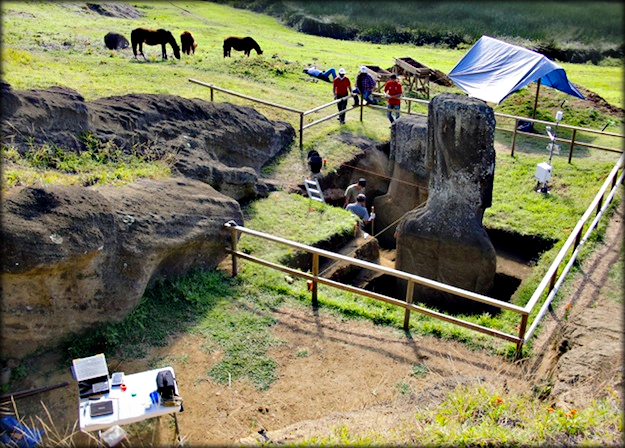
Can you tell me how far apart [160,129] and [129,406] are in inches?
272

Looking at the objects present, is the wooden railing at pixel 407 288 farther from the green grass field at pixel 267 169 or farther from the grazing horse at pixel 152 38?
the grazing horse at pixel 152 38

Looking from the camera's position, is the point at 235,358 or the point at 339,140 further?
the point at 339,140

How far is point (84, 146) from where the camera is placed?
1017 centimetres

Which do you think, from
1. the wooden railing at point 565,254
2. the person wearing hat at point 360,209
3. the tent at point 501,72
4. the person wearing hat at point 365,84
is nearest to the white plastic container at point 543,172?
the wooden railing at point 565,254

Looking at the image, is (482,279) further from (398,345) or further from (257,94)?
(257,94)

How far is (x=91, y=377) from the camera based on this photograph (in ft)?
18.6

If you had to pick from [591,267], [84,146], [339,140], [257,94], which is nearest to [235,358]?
[84,146]

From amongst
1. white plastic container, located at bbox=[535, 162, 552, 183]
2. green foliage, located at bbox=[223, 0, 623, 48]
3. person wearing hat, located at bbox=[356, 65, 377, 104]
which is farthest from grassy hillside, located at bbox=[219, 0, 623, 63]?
white plastic container, located at bbox=[535, 162, 552, 183]

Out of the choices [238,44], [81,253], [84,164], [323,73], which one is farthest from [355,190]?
[238,44]

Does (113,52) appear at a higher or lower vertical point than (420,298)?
higher

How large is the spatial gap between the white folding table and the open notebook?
7 centimetres

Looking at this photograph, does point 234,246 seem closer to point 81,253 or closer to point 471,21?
point 81,253

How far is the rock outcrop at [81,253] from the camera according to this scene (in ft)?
21.5

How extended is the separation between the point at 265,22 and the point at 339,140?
1030 inches
